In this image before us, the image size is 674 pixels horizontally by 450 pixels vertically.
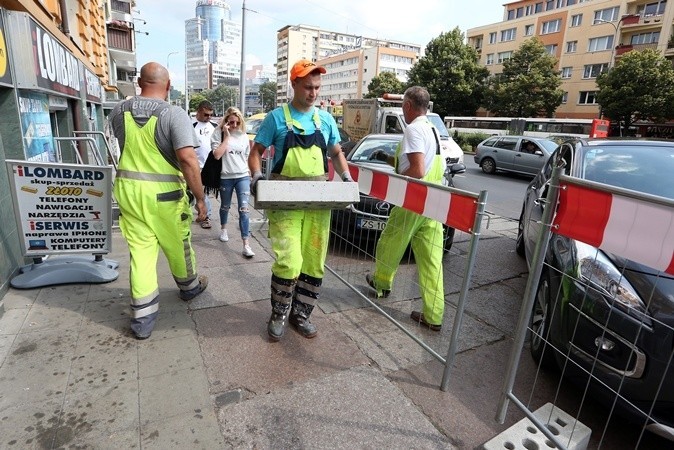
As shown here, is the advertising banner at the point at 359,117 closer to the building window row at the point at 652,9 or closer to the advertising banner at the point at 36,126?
the advertising banner at the point at 36,126

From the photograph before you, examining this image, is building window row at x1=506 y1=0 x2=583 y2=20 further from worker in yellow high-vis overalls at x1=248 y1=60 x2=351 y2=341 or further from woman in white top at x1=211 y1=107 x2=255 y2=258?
worker in yellow high-vis overalls at x1=248 y1=60 x2=351 y2=341

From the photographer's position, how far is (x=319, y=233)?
308 cm

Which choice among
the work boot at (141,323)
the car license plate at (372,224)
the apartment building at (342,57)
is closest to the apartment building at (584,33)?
the apartment building at (342,57)

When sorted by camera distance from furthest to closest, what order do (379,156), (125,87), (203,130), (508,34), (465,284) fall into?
(508,34) → (125,87) → (379,156) → (203,130) → (465,284)

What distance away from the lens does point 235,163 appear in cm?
518

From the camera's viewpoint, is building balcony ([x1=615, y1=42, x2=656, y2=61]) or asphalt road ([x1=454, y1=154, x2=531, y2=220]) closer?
asphalt road ([x1=454, y1=154, x2=531, y2=220])

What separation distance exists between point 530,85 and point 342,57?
64335 millimetres

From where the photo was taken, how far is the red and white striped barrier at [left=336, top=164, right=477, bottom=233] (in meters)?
2.59

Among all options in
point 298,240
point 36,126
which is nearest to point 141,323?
point 298,240

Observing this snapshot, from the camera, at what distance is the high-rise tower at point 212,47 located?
109 m

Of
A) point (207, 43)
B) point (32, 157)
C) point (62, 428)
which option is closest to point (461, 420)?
point (62, 428)

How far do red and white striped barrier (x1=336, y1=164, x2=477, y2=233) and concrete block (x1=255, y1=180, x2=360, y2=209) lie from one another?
45 cm

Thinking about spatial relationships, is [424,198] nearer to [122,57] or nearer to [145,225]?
[145,225]

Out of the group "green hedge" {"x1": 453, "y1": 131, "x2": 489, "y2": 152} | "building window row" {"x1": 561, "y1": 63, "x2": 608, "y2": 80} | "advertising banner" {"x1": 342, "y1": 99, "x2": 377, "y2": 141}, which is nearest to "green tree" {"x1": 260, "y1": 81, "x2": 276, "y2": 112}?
"building window row" {"x1": 561, "y1": 63, "x2": 608, "y2": 80}
